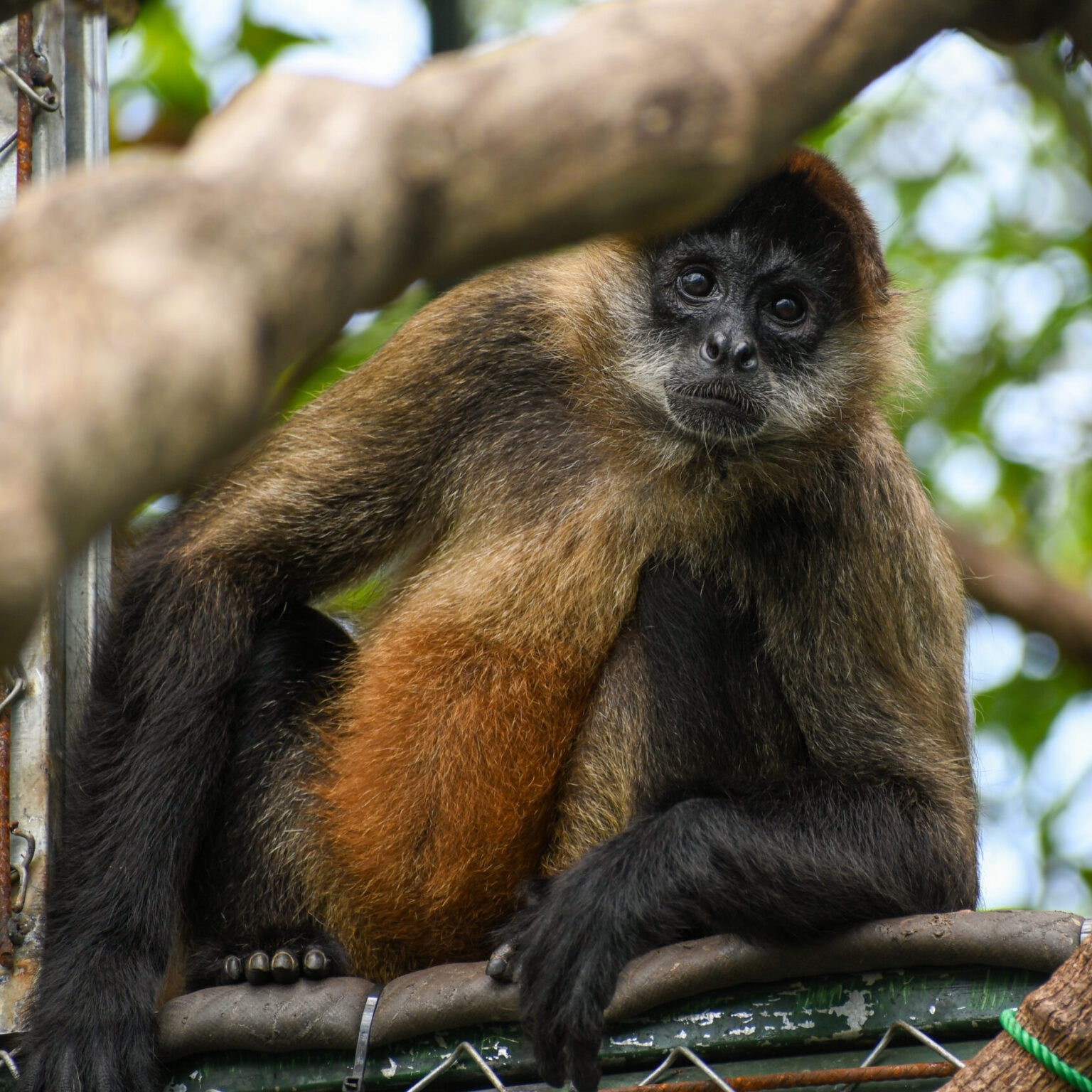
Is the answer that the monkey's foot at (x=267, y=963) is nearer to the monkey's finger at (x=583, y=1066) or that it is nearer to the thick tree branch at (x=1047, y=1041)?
→ the monkey's finger at (x=583, y=1066)

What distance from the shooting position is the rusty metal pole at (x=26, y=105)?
13.5 ft

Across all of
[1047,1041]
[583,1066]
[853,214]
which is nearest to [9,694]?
[583,1066]

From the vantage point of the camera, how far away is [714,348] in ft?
14.3

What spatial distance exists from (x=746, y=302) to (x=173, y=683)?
208cm

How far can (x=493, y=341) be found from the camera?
4742 mm

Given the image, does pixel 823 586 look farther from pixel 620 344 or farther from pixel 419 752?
pixel 419 752

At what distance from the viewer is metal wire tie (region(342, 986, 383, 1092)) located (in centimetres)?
342

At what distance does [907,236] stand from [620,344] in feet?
17.4

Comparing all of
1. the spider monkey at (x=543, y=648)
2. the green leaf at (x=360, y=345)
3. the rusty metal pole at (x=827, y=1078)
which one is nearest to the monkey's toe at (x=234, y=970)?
the spider monkey at (x=543, y=648)

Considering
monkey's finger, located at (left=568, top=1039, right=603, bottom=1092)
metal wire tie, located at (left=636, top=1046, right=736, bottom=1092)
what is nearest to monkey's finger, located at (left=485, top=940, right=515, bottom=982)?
monkey's finger, located at (left=568, top=1039, right=603, bottom=1092)

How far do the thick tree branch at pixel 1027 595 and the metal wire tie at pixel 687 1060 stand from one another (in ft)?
15.6

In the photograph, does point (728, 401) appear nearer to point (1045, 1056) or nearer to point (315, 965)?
point (315, 965)

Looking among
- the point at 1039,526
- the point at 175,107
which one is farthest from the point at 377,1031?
the point at 1039,526

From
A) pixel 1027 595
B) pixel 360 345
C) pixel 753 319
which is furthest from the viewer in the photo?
pixel 1027 595
